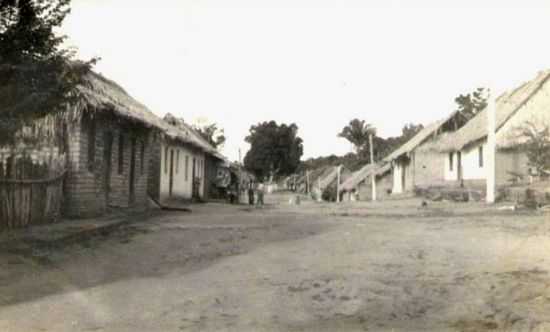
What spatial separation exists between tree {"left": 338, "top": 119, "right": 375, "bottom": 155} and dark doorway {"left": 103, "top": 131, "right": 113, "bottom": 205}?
174 ft

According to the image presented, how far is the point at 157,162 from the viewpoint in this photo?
70.6 feet

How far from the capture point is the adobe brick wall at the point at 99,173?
43.6 feet

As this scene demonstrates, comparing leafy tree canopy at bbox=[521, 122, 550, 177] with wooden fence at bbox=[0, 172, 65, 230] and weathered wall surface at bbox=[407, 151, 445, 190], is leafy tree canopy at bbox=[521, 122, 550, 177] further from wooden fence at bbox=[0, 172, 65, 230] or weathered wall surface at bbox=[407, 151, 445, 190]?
wooden fence at bbox=[0, 172, 65, 230]

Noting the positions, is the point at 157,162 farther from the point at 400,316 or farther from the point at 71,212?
the point at 400,316

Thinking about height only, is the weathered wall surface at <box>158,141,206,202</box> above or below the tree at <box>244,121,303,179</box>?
below

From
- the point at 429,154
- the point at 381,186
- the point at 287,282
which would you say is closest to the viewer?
the point at 287,282

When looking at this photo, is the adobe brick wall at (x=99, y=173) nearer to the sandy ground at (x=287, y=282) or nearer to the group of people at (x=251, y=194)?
the sandy ground at (x=287, y=282)

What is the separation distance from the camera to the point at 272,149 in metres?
78.8

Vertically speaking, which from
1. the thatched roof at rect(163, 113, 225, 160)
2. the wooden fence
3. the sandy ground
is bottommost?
the sandy ground

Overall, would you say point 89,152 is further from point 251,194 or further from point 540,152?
point 251,194

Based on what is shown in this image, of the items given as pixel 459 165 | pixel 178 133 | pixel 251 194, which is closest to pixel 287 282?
pixel 178 133

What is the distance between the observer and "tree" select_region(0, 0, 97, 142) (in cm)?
832

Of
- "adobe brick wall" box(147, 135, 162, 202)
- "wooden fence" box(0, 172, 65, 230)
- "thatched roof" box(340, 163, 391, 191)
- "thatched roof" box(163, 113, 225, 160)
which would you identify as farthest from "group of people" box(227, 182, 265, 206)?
"wooden fence" box(0, 172, 65, 230)

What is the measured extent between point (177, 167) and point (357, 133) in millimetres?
45346
